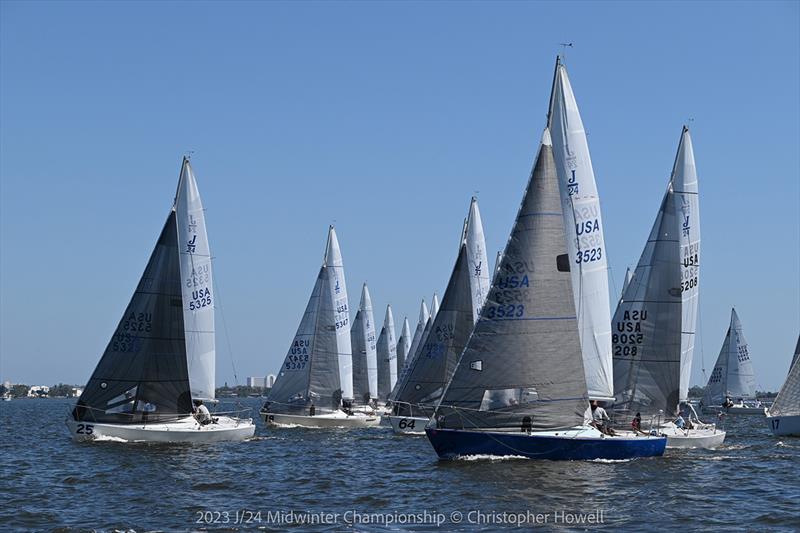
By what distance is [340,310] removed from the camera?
5731 centimetres

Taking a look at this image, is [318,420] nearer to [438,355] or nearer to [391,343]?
[438,355]

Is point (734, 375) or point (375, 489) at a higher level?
point (734, 375)

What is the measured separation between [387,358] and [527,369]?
2298 inches

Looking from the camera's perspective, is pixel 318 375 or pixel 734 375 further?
pixel 734 375

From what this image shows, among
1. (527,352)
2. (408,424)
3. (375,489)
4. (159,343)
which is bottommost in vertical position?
(375,489)

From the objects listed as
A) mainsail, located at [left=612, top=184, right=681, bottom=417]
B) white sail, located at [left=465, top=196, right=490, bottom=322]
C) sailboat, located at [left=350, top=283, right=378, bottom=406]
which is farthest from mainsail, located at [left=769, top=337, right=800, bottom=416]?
sailboat, located at [left=350, top=283, right=378, bottom=406]

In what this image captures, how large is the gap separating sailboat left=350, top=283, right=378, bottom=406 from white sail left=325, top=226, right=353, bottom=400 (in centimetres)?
1733

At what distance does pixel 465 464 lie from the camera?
30438 mm

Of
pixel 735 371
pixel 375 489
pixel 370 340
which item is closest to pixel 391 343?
pixel 370 340

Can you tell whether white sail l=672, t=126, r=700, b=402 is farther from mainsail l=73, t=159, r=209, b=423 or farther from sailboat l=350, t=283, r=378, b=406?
sailboat l=350, t=283, r=378, b=406

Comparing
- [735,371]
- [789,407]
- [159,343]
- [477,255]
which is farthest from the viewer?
[735,371]

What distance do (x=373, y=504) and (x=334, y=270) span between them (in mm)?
Result: 33575

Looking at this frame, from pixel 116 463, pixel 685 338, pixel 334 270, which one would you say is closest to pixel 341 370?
pixel 334 270

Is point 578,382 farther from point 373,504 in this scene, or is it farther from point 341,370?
point 341,370
